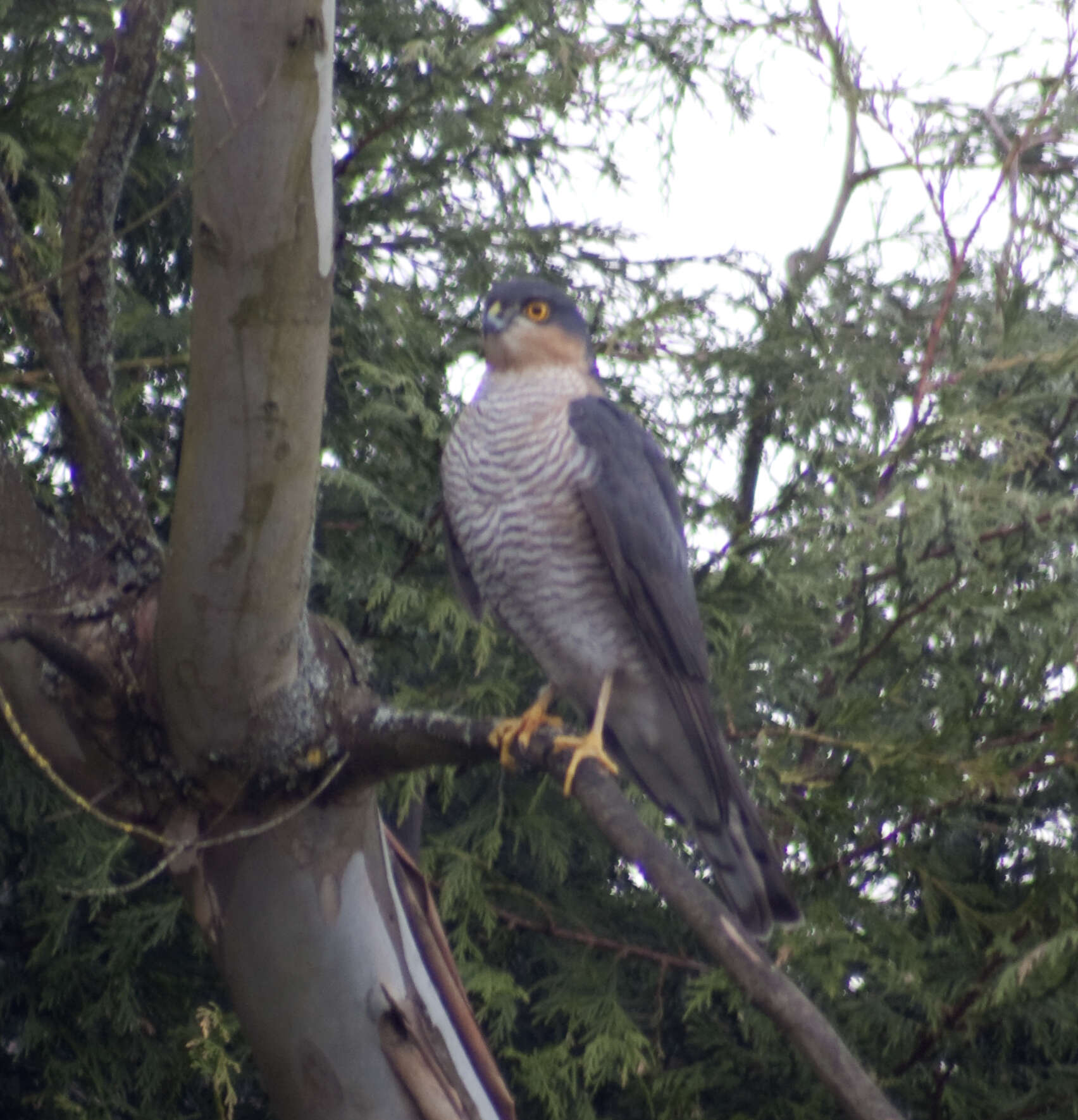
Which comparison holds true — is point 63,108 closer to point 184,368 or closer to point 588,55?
point 184,368

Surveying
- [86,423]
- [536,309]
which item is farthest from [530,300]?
[86,423]

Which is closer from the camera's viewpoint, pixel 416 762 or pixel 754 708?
pixel 416 762

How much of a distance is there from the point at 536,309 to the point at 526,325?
58 millimetres

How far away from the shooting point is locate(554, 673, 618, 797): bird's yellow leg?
255cm

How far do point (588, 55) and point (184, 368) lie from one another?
4.49ft

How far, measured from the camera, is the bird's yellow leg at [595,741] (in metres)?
2.55

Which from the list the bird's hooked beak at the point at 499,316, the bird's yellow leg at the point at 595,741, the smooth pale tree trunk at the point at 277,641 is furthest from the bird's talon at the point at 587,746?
the bird's hooked beak at the point at 499,316

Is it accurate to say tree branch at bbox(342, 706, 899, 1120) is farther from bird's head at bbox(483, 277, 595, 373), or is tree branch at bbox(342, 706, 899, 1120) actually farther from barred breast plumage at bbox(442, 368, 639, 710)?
bird's head at bbox(483, 277, 595, 373)

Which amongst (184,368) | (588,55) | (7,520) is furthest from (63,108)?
(7,520)

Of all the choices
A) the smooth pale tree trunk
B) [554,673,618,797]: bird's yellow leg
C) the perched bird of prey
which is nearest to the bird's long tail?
the perched bird of prey

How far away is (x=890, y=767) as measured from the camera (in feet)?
9.52

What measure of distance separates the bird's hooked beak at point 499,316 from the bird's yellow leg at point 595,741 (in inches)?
34.6

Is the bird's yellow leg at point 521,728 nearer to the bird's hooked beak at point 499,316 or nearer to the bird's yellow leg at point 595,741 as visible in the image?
the bird's yellow leg at point 595,741

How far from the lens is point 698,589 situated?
337cm
